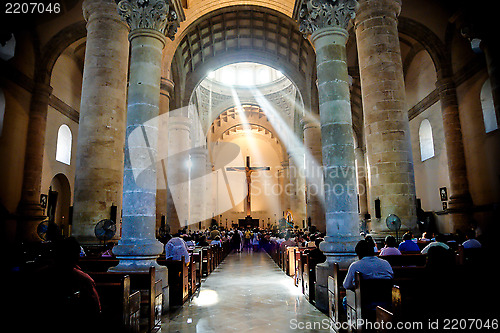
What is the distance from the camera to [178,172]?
17.3m

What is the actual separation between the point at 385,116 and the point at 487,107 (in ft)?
22.8

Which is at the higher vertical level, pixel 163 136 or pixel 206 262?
pixel 163 136

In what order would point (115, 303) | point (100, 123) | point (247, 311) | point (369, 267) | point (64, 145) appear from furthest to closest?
point (64, 145), point (100, 123), point (247, 311), point (369, 267), point (115, 303)

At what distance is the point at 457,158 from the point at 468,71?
11.6ft

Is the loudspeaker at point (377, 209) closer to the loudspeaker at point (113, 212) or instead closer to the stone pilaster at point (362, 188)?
the loudspeaker at point (113, 212)

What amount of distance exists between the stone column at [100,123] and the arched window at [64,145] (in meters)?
9.74

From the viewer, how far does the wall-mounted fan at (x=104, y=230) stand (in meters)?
8.35

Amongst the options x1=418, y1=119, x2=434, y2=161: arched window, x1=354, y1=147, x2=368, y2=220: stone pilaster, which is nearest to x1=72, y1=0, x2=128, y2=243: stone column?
x1=418, y1=119, x2=434, y2=161: arched window

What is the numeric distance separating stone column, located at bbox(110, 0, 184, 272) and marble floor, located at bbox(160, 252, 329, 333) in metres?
1.10

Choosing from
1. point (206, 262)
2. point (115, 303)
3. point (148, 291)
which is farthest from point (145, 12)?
point (206, 262)

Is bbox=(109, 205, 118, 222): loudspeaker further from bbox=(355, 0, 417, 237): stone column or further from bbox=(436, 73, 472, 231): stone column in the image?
bbox=(436, 73, 472, 231): stone column

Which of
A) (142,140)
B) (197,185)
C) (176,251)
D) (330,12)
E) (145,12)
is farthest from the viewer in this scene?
(197,185)

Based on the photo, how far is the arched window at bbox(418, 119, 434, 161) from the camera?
1756cm

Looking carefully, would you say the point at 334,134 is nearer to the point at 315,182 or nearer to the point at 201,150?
the point at 315,182
